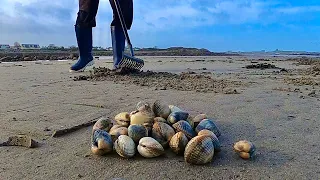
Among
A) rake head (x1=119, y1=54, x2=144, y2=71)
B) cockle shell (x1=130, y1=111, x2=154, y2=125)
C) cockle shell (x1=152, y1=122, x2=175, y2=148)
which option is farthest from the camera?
rake head (x1=119, y1=54, x2=144, y2=71)

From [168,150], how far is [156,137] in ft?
0.34

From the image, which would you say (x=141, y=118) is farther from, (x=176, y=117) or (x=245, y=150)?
(x=245, y=150)

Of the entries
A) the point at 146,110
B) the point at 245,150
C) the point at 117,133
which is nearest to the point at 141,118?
the point at 146,110

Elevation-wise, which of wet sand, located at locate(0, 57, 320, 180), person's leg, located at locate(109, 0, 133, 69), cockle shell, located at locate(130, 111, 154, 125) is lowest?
wet sand, located at locate(0, 57, 320, 180)

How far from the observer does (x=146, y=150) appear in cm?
194

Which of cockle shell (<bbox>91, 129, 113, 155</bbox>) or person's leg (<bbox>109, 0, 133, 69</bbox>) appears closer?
cockle shell (<bbox>91, 129, 113, 155</bbox>)

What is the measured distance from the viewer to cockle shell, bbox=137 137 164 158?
1942 millimetres

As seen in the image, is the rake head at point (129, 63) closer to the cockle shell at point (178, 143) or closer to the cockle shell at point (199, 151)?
the cockle shell at point (178, 143)

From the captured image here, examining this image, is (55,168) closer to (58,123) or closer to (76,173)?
(76,173)

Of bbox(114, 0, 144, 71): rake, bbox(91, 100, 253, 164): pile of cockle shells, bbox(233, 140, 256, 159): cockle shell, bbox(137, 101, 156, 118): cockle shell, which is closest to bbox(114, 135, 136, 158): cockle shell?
bbox(91, 100, 253, 164): pile of cockle shells

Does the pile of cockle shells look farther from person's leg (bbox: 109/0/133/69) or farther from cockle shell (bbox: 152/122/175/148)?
person's leg (bbox: 109/0/133/69)

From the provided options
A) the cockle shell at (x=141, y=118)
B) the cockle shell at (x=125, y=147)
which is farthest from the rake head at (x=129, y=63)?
the cockle shell at (x=125, y=147)

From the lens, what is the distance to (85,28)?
6840 mm

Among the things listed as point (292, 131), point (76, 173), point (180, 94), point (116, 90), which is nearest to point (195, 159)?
point (76, 173)
